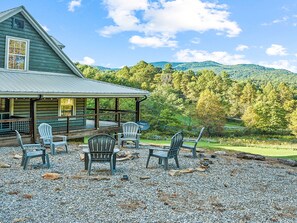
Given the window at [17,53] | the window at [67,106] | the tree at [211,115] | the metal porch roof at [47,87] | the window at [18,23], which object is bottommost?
the tree at [211,115]

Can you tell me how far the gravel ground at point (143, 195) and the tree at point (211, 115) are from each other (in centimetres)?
3913

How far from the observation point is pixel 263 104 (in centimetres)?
5334

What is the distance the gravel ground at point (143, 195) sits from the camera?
501cm

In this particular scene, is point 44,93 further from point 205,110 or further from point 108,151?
point 205,110

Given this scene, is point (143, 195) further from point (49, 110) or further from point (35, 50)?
point (35, 50)

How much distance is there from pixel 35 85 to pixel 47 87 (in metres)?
0.46

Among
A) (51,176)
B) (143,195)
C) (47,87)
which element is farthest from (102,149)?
(47,87)

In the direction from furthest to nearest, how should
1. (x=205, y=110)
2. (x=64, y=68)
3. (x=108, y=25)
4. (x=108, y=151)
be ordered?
(x=108, y=25)
(x=205, y=110)
(x=64, y=68)
(x=108, y=151)

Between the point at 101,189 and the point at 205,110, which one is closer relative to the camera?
the point at 101,189

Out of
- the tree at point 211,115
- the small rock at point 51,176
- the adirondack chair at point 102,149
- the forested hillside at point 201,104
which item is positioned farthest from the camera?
the tree at point 211,115

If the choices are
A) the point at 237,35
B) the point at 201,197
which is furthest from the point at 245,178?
the point at 237,35

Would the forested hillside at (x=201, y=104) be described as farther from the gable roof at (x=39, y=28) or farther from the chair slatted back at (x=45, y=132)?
the chair slatted back at (x=45, y=132)

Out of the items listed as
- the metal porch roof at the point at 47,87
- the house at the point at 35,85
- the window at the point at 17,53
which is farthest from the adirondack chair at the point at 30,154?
the window at the point at 17,53

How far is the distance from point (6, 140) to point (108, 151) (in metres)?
5.67
